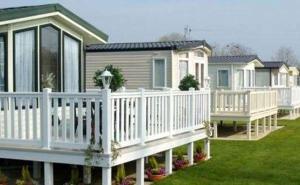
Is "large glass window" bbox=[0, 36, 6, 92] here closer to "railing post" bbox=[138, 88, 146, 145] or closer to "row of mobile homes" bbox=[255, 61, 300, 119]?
"railing post" bbox=[138, 88, 146, 145]

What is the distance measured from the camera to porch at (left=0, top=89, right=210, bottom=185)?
6.85 m

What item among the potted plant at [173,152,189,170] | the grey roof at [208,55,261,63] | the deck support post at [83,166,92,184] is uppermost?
the grey roof at [208,55,261,63]

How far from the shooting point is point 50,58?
33.4ft

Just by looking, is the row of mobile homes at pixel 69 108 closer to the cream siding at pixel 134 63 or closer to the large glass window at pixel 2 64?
the large glass window at pixel 2 64

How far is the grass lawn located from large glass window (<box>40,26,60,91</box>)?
3.14 m

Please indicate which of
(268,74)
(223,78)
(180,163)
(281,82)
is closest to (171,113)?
(180,163)

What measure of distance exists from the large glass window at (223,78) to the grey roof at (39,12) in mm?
16092

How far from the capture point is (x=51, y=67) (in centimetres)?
1021

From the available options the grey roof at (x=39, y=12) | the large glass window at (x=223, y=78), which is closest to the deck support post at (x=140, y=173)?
the grey roof at (x=39, y=12)

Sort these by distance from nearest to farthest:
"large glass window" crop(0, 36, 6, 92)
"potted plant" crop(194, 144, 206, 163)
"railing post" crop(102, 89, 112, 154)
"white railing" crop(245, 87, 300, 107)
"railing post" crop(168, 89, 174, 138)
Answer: "railing post" crop(102, 89, 112, 154), "large glass window" crop(0, 36, 6, 92), "railing post" crop(168, 89, 174, 138), "potted plant" crop(194, 144, 206, 163), "white railing" crop(245, 87, 300, 107)

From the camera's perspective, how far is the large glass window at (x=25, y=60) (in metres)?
9.27

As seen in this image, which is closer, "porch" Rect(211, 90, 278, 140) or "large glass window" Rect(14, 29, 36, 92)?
"large glass window" Rect(14, 29, 36, 92)

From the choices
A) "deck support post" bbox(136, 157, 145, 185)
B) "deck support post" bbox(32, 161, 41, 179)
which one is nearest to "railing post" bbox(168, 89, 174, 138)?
"deck support post" bbox(136, 157, 145, 185)

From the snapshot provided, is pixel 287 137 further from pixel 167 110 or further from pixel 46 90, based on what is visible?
pixel 46 90
